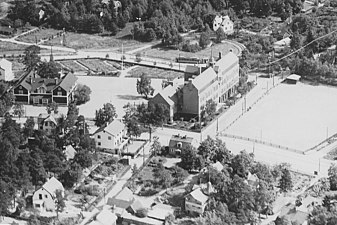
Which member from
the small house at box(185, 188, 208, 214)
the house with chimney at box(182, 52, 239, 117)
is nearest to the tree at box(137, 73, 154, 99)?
the house with chimney at box(182, 52, 239, 117)

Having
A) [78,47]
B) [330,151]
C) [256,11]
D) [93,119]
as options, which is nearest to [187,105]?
[93,119]

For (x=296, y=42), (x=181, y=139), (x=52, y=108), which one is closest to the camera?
(x=181, y=139)

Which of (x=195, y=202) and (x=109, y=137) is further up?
(x=109, y=137)

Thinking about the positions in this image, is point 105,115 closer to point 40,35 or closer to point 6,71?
point 6,71

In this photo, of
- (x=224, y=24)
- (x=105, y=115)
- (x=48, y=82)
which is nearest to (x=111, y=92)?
(x=48, y=82)

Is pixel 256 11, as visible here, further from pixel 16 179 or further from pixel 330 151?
pixel 16 179

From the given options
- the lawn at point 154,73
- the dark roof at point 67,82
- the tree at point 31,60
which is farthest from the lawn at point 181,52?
the dark roof at point 67,82

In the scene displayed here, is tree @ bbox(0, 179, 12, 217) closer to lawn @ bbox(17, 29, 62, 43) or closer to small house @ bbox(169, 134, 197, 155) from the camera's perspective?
small house @ bbox(169, 134, 197, 155)
